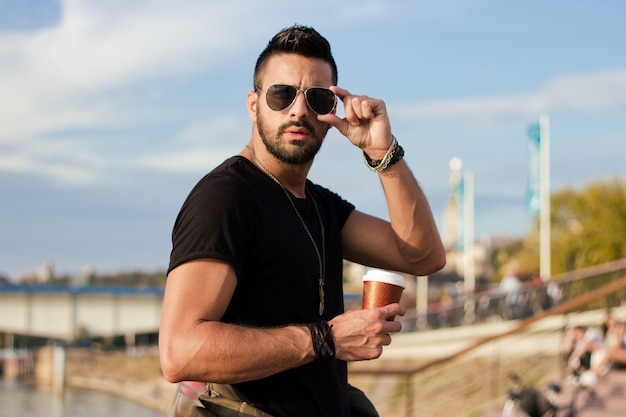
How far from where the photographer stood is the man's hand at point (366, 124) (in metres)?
2.65

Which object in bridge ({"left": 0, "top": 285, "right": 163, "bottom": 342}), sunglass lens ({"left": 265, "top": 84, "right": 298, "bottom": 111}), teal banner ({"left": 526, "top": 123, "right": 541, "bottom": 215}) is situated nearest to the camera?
sunglass lens ({"left": 265, "top": 84, "right": 298, "bottom": 111})

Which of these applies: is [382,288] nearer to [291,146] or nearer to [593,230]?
[291,146]

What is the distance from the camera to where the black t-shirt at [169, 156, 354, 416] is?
234 centimetres

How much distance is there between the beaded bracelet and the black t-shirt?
0.24 metres

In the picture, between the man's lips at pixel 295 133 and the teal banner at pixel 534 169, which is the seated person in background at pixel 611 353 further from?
the teal banner at pixel 534 169

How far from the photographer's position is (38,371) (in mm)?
99188

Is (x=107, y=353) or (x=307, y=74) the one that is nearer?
(x=307, y=74)

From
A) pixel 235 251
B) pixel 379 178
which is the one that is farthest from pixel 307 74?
pixel 235 251

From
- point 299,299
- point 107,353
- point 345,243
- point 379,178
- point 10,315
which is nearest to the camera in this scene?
point 299,299

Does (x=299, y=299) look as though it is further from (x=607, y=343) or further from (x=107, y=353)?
(x=107, y=353)

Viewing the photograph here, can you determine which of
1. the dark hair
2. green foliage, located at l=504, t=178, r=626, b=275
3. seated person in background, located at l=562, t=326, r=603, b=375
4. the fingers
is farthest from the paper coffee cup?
green foliage, located at l=504, t=178, r=626, b=275

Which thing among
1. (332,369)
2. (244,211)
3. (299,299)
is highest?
(244,211)

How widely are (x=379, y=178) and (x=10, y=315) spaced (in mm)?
65027

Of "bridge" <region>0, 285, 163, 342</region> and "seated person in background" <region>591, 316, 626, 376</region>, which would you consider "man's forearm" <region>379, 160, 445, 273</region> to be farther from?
"bridge" <region>0, 285, 163, 342</region>
